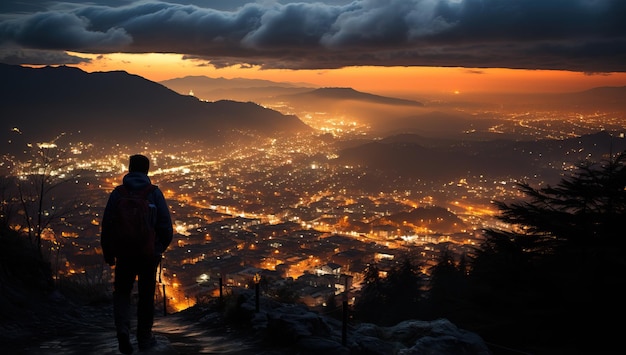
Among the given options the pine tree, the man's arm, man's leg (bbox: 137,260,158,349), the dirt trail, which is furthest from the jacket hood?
the pine tree

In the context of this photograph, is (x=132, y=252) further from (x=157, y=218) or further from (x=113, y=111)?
(x=113, y=111)

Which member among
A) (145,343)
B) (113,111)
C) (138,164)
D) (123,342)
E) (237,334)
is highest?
(113,111)

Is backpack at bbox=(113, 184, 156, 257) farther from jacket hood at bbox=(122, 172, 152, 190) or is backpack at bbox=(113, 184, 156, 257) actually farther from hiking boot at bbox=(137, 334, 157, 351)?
hiking boot at bbox=(137, 334, 157, 351)

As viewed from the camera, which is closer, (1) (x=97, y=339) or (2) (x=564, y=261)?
(1) (x=97, y=339)

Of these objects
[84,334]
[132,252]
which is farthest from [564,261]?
[84,334]

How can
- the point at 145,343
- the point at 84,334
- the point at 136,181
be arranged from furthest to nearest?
1. the point at 84,334
2. the point at 145,343
3. the point at 136,181

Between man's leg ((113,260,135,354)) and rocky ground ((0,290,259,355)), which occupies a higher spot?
Answer: man's leg ((113,260,135,354))

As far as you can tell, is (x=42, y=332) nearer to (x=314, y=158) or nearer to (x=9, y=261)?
(x=9, y=261)

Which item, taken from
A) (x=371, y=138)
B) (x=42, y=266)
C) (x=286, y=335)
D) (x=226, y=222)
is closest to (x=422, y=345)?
(x=286, y=335)
